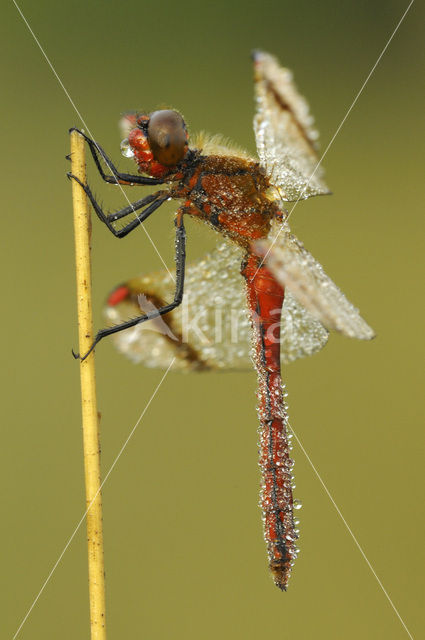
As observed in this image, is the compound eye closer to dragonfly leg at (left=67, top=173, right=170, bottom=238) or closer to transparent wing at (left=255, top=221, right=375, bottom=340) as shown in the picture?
dragonfly leg at (left=67, top=173, right=170, bottom=238)

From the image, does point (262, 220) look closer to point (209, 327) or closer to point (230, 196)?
point (230, 196)

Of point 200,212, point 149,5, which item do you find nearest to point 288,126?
point 200,212

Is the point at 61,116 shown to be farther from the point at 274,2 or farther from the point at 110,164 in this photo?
the point at 110,164

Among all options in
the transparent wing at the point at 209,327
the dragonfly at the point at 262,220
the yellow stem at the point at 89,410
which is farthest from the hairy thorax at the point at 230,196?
the yellow stem at the point at 89,410

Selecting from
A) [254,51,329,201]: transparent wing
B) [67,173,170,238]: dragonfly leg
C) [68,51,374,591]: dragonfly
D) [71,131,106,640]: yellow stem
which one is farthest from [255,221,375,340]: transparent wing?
[71,131,106,640]: yellow stem

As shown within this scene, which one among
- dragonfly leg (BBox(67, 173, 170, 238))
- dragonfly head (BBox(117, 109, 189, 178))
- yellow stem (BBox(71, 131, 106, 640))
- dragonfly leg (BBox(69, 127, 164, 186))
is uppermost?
dragonfly head (BBox(117, 109, 189, 178))

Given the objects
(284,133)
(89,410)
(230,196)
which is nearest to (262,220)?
(230,196)
